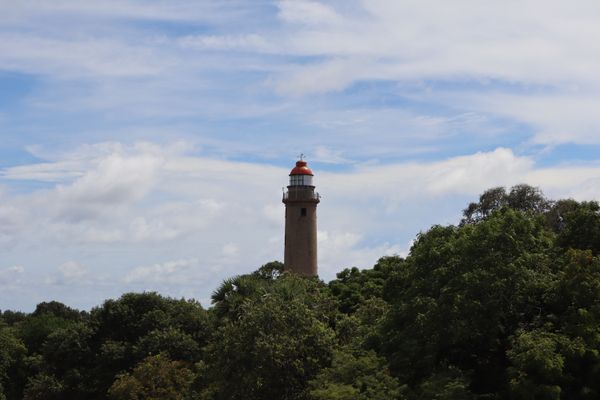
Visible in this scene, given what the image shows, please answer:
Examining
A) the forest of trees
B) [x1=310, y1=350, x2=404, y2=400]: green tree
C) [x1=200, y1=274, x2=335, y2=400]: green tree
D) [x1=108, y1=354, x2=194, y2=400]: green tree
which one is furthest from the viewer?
[x1=108, y1=354, x2=194, y2=400]: green tree

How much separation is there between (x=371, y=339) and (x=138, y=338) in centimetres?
2277

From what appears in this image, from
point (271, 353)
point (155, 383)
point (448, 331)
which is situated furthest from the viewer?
point (155, 383)

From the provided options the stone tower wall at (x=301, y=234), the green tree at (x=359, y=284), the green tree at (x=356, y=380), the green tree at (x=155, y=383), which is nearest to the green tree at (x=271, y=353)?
the green tree at (x=356, y=380)

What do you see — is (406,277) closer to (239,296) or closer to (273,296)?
(273,296)

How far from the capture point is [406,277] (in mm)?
34219

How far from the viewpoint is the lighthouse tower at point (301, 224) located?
218 ft

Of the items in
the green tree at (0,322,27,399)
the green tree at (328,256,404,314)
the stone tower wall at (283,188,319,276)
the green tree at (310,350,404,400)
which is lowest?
the green tree at (310,350,404,400)

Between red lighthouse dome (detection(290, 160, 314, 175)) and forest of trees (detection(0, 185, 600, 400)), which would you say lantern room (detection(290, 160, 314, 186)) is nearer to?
red lighthouse dome (detection(290, 160, 314, 175))

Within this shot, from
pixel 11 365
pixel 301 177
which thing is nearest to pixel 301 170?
pixel 301 177

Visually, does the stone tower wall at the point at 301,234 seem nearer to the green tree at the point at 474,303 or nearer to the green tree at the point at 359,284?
the green tree at the point at 359,284

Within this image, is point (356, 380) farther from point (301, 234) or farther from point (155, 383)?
point (301, 234)

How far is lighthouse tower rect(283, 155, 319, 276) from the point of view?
6644 centimetres

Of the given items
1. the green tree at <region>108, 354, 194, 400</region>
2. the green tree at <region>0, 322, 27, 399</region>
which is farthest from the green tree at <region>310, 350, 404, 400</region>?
the green tree at <region>0, 322, 27, 399</region>

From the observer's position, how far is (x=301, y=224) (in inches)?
2638
